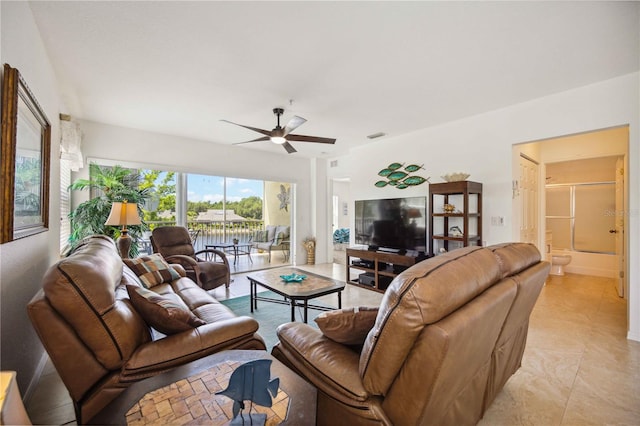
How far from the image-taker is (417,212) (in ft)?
13.9

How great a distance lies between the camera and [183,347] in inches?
52.0

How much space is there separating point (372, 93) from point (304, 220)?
150 inches

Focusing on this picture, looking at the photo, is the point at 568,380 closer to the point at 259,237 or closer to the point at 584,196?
the point at 584,196

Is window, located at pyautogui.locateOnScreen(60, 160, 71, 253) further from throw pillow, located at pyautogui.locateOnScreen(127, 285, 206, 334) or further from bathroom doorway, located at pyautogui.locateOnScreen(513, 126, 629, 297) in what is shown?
bathroom doorway, located at pyautogui.locateOnScreen(513, 126, 629, 297)

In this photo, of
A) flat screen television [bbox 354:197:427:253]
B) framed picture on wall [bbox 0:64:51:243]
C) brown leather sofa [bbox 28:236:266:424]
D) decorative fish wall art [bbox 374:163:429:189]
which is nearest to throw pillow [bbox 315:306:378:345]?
brown leather sofa [bbox 28:236:266:424]

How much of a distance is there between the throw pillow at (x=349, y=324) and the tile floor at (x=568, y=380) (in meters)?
0.99

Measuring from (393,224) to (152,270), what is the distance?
3.38 metres

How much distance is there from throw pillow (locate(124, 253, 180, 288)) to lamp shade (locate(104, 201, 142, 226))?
620 mm

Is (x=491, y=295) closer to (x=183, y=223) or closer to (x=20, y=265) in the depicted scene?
(x=20, y=265)

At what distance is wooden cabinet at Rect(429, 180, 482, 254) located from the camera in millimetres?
3555

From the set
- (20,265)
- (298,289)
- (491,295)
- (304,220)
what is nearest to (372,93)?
(298,289)

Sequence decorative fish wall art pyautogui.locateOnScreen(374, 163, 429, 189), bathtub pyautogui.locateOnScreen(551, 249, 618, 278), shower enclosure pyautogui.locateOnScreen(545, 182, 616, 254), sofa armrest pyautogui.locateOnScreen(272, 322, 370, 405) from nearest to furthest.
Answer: sofa armrest pyautogui.locateOnScreen(272, 322, 370, 405), decorative fish wall art pyautogui.locateOnScreen(374, 163, 429, 189), bathtub pyautogui.locateOnScreen(551, 249, 618, 278), shower enclosure pyautogui.locateOnScreen(545, 182, 616, 254)

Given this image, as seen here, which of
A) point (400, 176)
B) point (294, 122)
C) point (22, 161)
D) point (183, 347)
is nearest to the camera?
point (183, 347)

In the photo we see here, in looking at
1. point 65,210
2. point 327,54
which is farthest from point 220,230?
point 327,54
